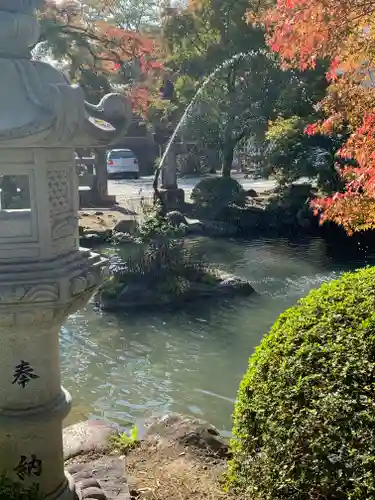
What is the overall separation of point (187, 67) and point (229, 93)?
6.62 ft

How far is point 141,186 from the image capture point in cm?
2473

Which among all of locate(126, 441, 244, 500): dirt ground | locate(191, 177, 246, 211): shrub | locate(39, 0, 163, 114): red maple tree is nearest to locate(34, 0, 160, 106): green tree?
locate(39, 0, 163, 114): red maple tree

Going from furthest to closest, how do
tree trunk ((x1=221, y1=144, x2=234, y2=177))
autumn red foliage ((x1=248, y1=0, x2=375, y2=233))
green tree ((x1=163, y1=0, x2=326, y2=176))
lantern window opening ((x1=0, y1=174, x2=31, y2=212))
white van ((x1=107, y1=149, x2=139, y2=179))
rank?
white van ((x1=107, y1=149, x2=139, y2=179)) < tree trunk ((x1=221, y1=144, x2=234, y2=177)) < green tree ((x1=163, y1=0, x2=326, y2=176)) < autumn red foliage ((x1=248, y1=0, x2=375, y2=233)) < lantern window opening ((x1=0, y1=174, x2=31, y2=212))

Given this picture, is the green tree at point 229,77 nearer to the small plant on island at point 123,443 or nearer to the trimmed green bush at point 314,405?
the small plant on island at point 123,443

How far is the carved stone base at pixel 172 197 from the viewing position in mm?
17828

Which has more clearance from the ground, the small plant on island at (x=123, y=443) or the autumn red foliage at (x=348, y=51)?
the autumn red foliage at (x=348, y=51)

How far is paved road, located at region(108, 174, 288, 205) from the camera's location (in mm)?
21072

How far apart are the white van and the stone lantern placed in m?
25.0

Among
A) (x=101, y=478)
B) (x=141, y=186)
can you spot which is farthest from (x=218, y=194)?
(x=101, y=478)

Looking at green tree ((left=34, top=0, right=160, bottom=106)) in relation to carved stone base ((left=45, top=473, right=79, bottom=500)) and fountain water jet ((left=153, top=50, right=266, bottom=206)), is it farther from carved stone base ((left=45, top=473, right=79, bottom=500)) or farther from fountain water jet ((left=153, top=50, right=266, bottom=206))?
carved stone base ((left=45, top=473, right=79, bottom=500))

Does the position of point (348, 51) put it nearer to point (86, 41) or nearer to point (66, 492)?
point (66, 492)

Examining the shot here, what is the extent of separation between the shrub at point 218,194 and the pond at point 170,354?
19.6 feet

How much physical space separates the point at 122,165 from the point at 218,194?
11.3m

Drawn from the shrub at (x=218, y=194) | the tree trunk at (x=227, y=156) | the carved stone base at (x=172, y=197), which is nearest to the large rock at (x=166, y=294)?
the shrub at (x=218, y=194)
